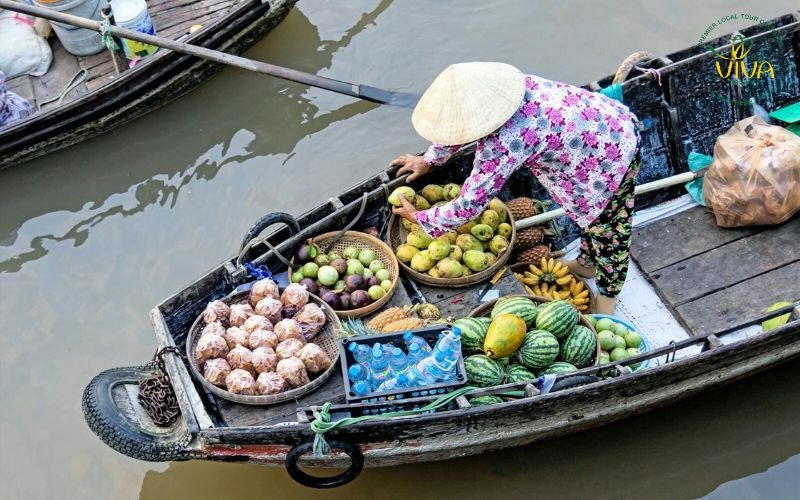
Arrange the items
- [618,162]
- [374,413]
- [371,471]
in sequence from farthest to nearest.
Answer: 1. [371,471]
2. [618,162]
3. [374,413]

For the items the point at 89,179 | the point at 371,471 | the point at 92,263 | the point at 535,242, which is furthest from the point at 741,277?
the point at 89,179

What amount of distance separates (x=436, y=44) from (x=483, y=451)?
4.19m

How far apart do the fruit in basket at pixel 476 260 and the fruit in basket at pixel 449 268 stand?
6 cm

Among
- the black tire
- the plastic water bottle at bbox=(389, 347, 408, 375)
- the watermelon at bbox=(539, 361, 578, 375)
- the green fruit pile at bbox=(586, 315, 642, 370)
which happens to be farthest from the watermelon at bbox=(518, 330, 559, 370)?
the black tire

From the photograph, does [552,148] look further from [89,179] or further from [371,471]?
[89,179]

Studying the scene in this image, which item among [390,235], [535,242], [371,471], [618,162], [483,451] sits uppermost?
[618,162]

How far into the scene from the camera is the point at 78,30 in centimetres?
606

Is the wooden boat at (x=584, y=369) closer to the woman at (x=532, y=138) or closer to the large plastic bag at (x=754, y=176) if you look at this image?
the large plastic bag at (x=754, y=176)

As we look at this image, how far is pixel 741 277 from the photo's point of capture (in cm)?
461

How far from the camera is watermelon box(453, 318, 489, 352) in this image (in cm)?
369

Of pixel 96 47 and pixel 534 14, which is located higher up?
pixel 96 47

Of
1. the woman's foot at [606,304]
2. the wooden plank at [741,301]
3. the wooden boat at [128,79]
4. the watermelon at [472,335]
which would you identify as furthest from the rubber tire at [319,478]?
the wooden boat at [128,79]

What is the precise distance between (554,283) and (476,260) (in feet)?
2.00

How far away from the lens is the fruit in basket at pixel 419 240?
14.0 ft
